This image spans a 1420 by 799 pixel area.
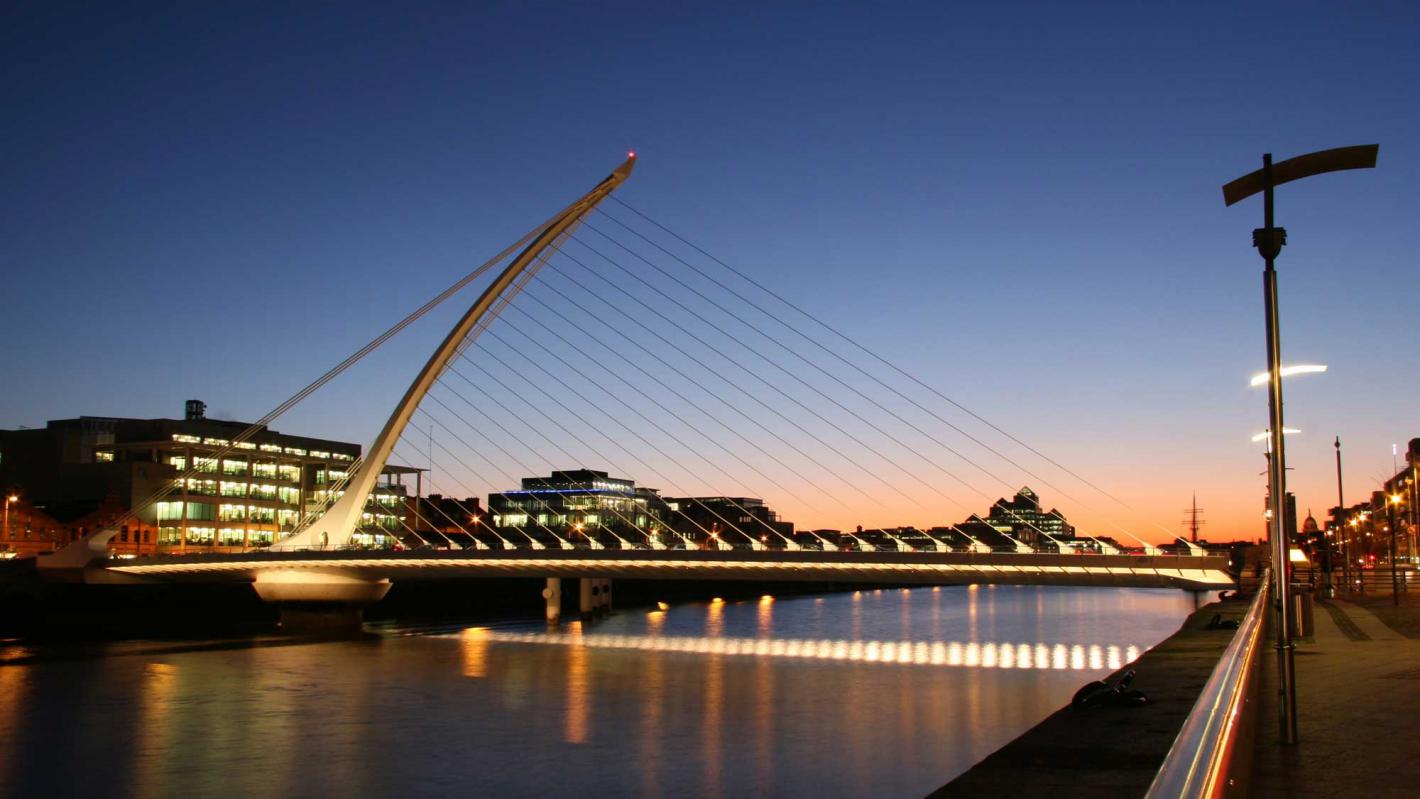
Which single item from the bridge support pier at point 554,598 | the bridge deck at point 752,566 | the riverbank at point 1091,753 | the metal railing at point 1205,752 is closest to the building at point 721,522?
the bridge support pier at point 554,598

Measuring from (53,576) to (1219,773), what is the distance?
59.8 metres

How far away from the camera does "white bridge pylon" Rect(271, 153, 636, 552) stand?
48.3 meters

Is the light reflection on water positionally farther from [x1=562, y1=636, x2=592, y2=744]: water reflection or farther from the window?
the window

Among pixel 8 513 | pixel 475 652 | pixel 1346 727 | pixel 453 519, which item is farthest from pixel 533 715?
pixel 453 519

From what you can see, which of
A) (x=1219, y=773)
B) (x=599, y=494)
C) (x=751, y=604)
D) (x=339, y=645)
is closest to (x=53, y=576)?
(x=339, y=645)

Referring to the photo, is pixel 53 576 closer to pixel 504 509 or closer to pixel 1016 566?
pixel 1016 566

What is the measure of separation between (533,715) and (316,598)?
26.8 metres

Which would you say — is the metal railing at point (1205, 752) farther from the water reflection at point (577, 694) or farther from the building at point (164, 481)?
the building at point (164, 481)

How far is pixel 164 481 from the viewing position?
283 ft

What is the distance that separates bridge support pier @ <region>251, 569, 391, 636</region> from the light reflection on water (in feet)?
12.7

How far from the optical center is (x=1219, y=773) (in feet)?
12.4

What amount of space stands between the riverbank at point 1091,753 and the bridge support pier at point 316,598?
38.3 m

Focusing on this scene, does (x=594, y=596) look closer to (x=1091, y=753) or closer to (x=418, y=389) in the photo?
(x=418, y=389)

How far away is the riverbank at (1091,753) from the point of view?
450 inches
